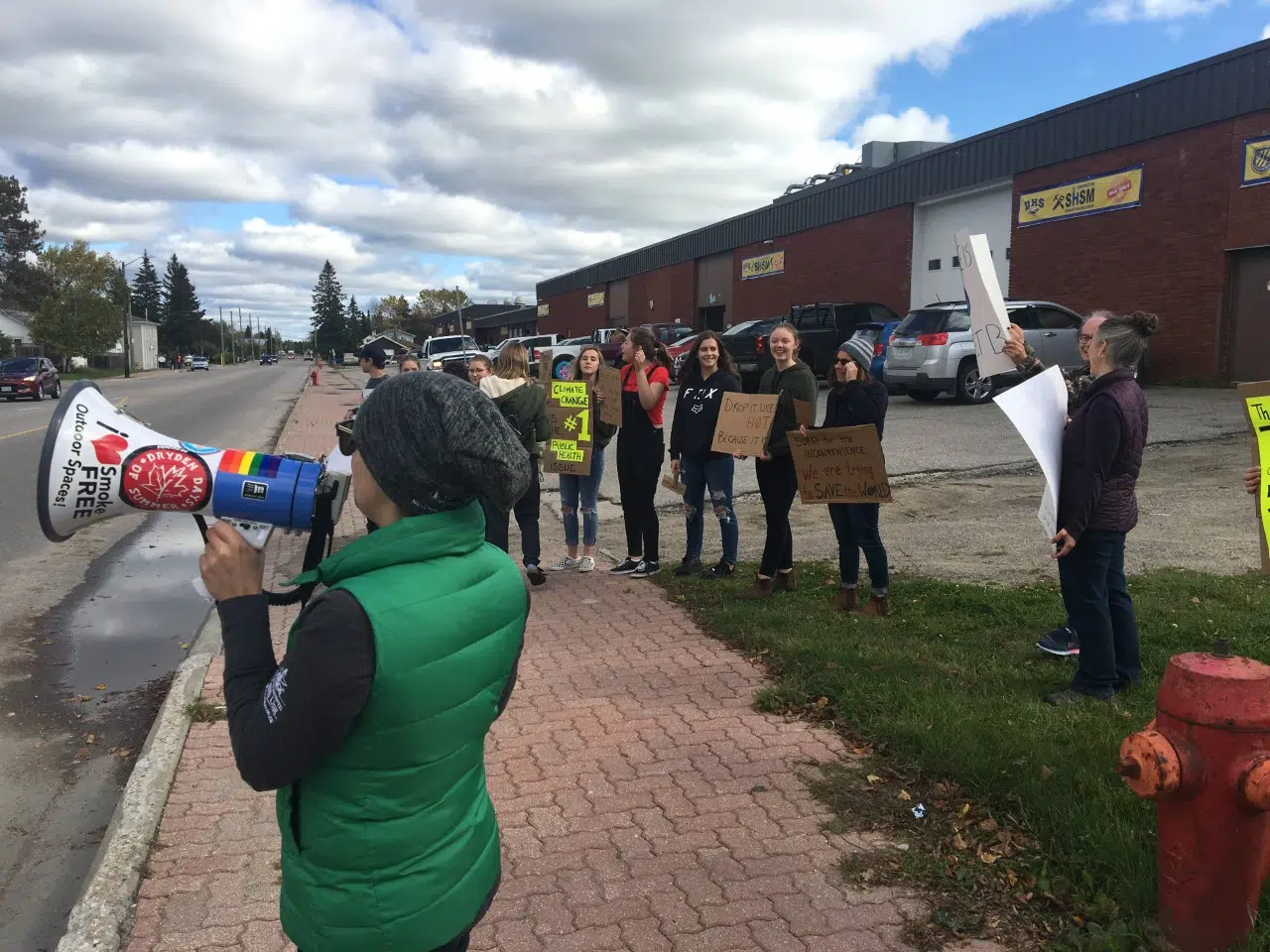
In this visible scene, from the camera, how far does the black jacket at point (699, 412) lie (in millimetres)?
6590

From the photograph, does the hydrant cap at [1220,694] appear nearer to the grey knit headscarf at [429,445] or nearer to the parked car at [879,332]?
the grey knit headscarf at [429,445]

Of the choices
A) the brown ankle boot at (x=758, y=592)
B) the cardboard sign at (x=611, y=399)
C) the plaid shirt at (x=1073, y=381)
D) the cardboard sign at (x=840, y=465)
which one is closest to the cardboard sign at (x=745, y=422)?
the cardboard sign at (x=840, y=465)

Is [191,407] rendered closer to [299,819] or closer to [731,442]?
[731,442]

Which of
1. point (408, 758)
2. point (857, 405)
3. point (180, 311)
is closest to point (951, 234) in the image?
point (857, 405)

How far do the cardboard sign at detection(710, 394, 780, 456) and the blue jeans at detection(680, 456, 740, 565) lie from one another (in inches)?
13.1

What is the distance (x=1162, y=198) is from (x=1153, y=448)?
879cm

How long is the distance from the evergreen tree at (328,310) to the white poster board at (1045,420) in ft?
487

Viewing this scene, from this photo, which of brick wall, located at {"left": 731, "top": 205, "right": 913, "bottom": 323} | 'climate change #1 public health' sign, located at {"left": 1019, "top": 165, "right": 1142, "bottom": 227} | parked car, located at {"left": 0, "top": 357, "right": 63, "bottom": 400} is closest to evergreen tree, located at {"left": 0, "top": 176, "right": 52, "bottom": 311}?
parked car, located at {"left": 0, "top": 357, "right": 63, "bottom": 400}

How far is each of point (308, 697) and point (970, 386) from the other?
16029 mm

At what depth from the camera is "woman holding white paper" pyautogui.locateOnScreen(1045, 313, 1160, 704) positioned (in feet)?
13.3

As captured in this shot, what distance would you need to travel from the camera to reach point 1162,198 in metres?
18.0

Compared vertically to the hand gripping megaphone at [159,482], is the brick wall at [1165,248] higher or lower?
higher

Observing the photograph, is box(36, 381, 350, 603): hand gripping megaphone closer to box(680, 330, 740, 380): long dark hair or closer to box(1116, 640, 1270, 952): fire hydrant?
box(1116, 640, 1270, 952): fire hydrant

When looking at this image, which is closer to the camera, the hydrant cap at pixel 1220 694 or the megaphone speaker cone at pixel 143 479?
the megaphone speaker cone at pixel 143 479
